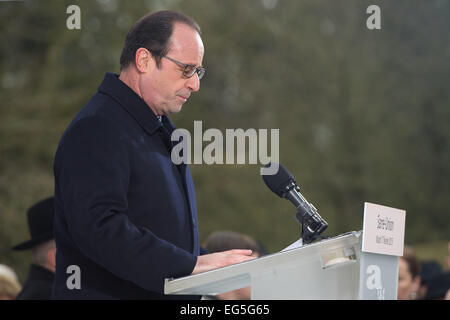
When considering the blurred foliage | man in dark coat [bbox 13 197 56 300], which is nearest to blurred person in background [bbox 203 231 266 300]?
man in dark coat [bbox 13 197 56 300]

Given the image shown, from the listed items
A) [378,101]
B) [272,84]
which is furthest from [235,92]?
[378,101]

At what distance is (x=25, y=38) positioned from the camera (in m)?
10.4

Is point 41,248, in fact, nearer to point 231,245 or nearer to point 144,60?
point 231,245

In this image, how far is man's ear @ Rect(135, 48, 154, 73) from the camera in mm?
2307

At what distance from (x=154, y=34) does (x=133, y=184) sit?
0.56 metres

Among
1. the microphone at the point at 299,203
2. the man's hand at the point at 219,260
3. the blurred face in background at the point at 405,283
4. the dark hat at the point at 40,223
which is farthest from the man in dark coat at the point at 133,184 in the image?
the blurred face in background at the point at 405,283

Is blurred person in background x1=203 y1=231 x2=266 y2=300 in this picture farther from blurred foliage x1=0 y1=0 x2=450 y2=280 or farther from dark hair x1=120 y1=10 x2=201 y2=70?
blurred foliage x1=0 y1=0 x2=450 y2=280

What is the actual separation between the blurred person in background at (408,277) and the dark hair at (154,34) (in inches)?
130

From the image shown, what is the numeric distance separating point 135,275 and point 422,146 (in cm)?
1330

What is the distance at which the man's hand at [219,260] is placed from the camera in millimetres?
1925

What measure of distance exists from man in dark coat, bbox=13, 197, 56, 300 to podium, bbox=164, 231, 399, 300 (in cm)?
200

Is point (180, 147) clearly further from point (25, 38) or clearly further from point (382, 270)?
point (25, 38)

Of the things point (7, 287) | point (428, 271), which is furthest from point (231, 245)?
point (428, 271)

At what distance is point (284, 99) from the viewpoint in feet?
43.6
